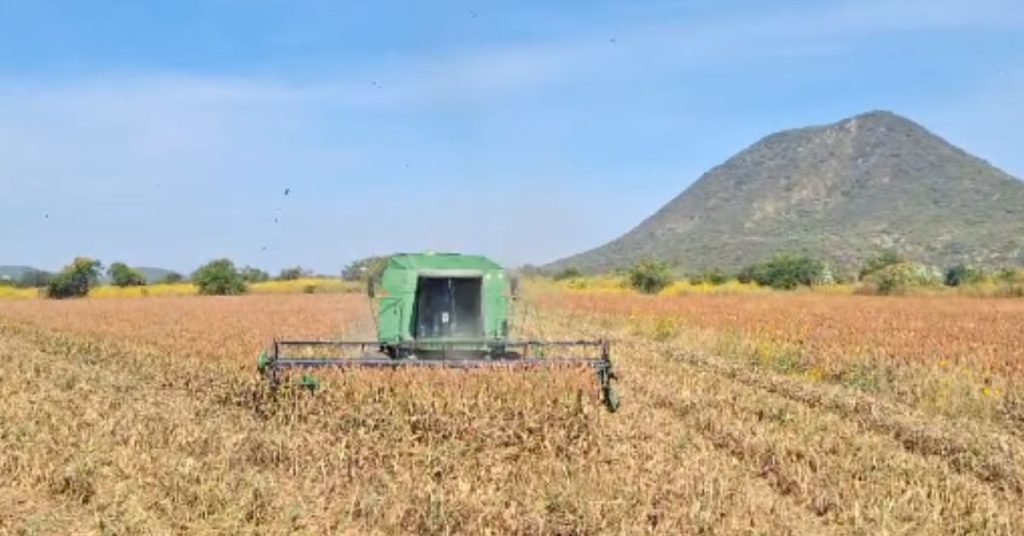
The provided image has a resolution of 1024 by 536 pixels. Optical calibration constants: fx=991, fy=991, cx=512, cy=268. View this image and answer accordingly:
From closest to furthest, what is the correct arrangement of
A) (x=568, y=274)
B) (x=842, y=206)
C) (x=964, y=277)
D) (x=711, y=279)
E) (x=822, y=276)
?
(x=964, y=277)
(x=822, y=276)
(x=711, y=279)
(x=568, y=274)
(x=842, y=206)

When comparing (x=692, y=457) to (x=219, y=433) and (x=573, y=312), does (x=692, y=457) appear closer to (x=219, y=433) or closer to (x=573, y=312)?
(x=219, y=433)

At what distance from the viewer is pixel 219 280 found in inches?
2267

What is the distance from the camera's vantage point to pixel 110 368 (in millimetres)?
16188

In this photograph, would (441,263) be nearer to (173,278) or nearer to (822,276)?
(822,276)

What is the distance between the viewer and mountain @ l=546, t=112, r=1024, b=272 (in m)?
92.0

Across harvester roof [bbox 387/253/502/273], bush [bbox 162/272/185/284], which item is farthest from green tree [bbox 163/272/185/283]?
harvester roof [bbox 387/253/502/273]

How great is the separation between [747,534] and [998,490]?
2803 millimetres

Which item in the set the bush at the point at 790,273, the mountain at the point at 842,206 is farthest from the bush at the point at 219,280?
the mountain at the point at 842,206

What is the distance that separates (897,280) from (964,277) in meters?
6.95

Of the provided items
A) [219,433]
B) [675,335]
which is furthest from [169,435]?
[675,335]

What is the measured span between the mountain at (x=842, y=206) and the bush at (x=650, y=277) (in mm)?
32027

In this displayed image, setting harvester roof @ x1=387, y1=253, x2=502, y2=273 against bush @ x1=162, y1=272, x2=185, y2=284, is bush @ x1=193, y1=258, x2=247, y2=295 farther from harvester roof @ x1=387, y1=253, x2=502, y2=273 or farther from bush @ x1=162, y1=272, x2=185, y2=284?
harvester roof @ x1=387, y1=253, x2=502, y2=273

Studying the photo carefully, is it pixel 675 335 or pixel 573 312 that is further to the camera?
pixel 573 312

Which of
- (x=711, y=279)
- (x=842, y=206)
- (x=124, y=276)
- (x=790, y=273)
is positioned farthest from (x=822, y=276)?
(x=842, y=206)
